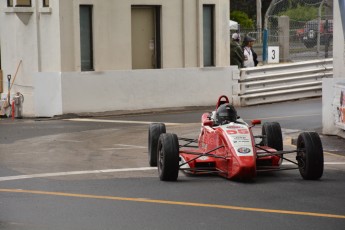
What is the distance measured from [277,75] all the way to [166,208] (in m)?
16.0

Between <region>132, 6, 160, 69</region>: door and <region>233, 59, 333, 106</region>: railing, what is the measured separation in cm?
248

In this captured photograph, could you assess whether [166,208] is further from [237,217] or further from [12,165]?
[12,165]

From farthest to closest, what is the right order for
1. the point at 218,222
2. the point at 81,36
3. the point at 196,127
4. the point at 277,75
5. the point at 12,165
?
the point at 277,75 → the point at 81,36 → the point at 196,127 → the point at 12,165 → the point at 218,222

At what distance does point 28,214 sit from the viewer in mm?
10523

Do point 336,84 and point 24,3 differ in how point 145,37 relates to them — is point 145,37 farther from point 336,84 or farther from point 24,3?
point 336,84

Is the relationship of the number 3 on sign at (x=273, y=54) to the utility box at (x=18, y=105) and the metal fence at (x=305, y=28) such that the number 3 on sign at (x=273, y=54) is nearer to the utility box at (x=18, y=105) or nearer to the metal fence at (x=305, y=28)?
the metal fence at (x=305, y=28)

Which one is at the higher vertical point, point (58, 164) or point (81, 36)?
point (81, 36)

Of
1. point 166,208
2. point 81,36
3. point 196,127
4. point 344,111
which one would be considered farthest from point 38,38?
point 166,208

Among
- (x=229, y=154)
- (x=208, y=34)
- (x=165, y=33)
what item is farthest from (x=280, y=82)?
(x=229, y=154)

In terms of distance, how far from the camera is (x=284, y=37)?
30938 mm

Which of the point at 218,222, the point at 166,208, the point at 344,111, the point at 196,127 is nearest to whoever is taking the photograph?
the point at 218,222

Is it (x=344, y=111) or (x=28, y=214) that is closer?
(x=28, y=214)

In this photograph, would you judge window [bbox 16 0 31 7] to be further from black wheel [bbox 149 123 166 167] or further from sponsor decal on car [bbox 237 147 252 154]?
sponsor decal on car [bbox 237 147 252 154]

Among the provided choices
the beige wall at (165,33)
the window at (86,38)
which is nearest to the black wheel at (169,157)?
the beige wall at (165,33)
